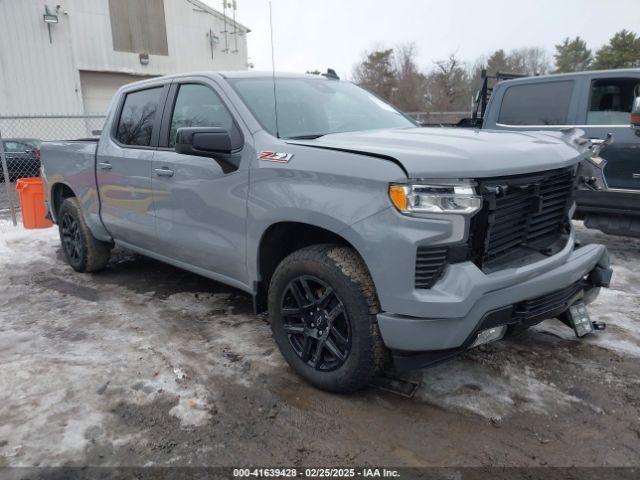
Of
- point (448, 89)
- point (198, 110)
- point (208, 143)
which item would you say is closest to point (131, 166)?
point (198, 110)

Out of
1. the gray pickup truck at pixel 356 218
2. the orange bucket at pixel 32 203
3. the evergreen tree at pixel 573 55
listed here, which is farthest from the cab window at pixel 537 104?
the evergreen tree at pixel 573 55

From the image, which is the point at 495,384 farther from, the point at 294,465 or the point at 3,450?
the point at 3,450

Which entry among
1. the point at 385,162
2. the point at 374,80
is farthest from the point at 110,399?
the point at 374,80

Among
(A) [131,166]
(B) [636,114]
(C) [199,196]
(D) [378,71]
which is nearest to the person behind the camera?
(C) [199,196]

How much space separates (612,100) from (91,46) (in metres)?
21.0

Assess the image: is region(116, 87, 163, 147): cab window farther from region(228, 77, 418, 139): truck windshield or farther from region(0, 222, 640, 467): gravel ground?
region(0, 222, 640, 467): gravel ground

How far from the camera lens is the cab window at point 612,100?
18.8 feet

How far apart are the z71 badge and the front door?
165 mm

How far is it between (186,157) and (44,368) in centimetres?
171

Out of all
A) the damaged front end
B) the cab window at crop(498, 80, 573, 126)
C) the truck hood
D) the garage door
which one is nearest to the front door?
the truck hood

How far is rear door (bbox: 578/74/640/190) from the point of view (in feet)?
18.2

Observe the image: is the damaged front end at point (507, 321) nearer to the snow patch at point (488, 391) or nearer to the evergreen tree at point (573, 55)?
the snow patch at point (488, 391)

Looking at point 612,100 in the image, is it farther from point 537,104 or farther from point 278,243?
point 278,243

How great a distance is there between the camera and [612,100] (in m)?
5.87
